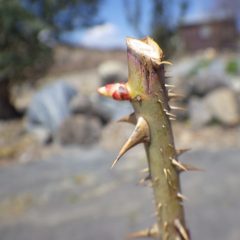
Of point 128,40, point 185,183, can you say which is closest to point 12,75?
point 185,183

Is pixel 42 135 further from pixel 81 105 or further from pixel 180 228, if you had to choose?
pixel 180 228

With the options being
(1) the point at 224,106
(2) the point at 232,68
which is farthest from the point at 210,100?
(2) the point at 232,68

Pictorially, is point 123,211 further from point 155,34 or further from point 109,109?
point 155,34

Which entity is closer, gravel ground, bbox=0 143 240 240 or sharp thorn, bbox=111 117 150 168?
sharp thorn, bbox=111 117 150 168

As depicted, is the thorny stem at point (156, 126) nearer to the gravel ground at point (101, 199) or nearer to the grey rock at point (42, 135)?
the gravel ground at point (101, 199)

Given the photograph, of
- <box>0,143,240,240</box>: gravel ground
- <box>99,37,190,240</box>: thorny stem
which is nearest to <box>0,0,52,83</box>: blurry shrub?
<box>0,143,240,240</box>: gravel ground

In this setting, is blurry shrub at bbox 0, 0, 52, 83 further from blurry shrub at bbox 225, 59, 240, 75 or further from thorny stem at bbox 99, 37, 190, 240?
thorny stem at bbox 99, 37, 190, 240

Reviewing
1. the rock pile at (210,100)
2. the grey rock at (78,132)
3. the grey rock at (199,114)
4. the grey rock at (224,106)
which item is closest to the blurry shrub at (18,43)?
the grey rock at (78,132)
